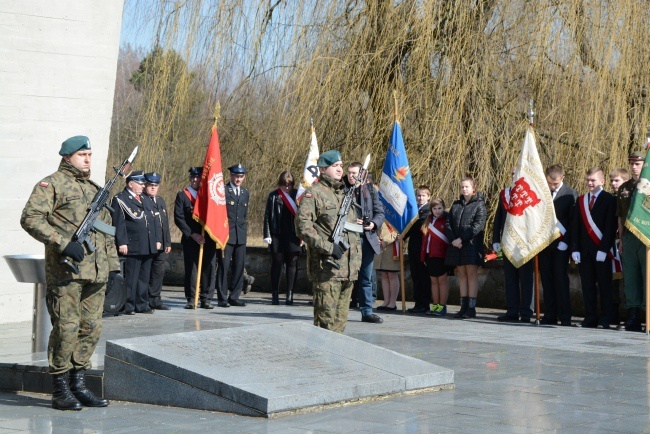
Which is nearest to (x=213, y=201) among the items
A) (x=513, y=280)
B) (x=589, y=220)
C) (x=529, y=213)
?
(x=513, y=280)

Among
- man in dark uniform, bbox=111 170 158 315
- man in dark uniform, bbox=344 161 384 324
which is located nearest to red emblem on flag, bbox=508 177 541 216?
man in dark uniform, bbox=344 161 384 324

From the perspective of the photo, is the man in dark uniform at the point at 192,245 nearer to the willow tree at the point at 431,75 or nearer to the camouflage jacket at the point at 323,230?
the willow tree at the point at 431,75

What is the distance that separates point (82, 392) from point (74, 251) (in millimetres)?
995

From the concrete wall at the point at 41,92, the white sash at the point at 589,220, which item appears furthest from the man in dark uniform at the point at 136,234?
the white sash at the point at 589,220

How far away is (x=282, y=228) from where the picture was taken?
15680mm

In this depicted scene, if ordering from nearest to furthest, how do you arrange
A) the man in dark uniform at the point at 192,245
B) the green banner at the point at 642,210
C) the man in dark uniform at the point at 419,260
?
the green banner at the point at 642,210 < the man in dark uniform at the point at 419,260 < the man in dark uniform at the point at 192,245

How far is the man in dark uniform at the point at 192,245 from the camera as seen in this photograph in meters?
15.2

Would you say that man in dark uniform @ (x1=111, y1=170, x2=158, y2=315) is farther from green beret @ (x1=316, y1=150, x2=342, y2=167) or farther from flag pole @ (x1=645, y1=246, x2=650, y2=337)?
flag pole @ (x1=645, y1=246, x2=650, y2=337)

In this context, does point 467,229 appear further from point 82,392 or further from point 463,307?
point 82,392

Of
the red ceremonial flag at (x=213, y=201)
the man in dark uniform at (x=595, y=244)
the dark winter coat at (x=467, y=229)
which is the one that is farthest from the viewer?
the red ceremonial flag at (x=213, y=201)

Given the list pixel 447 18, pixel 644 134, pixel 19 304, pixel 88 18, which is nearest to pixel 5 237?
pixel 19 304

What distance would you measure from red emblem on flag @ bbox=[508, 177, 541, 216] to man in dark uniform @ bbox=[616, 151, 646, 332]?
1.07 metres

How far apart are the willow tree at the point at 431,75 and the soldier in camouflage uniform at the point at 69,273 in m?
7.71

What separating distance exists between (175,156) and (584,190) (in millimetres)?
6885
